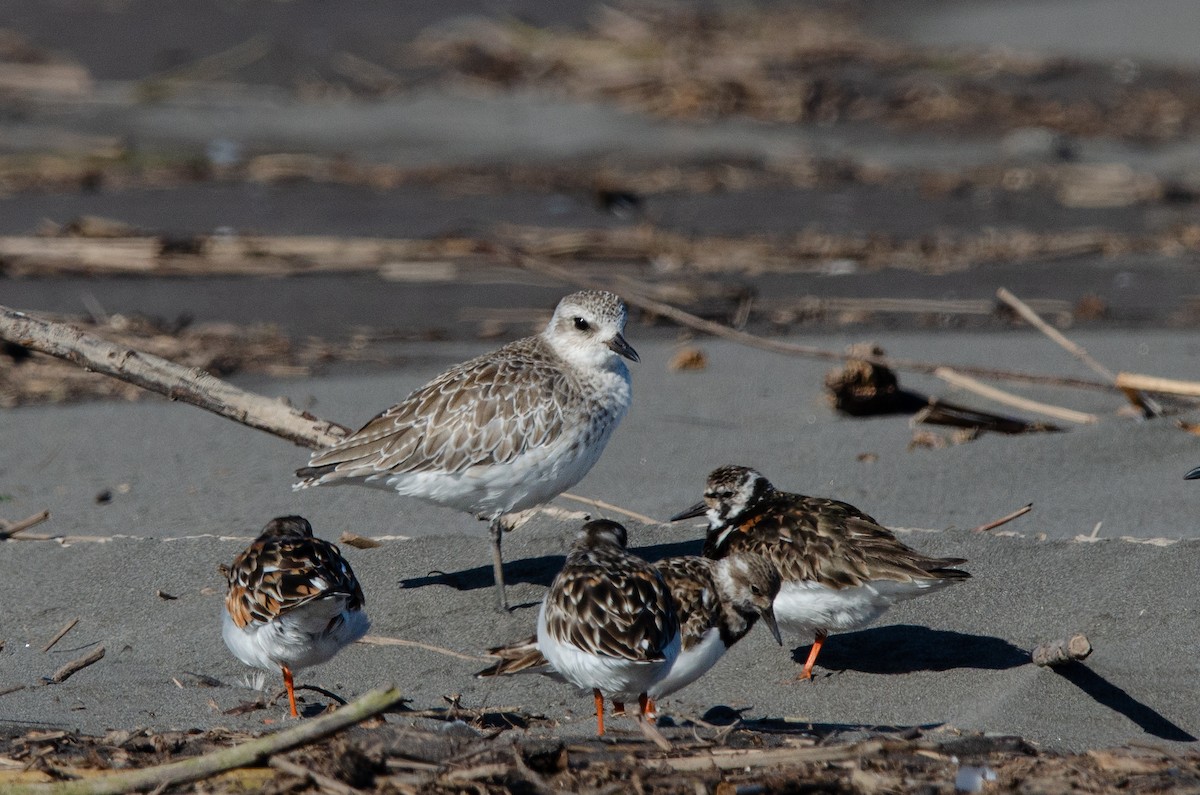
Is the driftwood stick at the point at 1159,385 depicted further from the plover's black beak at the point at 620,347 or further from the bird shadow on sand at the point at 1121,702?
the plover's black beak at the point at 620,347

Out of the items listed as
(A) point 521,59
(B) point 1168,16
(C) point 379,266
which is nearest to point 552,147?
(A) point 521,59

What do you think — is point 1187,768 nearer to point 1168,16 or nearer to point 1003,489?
point 1003,489

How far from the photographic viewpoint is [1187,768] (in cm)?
406

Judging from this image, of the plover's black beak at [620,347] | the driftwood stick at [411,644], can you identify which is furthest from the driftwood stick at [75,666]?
the plover's black beak at [620,347]

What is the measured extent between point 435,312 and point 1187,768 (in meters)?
7.76

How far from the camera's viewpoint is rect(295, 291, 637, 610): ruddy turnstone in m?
6.37

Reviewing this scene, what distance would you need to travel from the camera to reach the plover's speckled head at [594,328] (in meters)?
6.73

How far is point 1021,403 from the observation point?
8.10 metres

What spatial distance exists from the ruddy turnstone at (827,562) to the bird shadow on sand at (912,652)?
0.15 m

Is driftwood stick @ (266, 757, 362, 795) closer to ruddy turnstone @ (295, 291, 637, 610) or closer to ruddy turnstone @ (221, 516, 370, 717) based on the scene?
ruddy turnstone @ (221, 516, 370, 717)

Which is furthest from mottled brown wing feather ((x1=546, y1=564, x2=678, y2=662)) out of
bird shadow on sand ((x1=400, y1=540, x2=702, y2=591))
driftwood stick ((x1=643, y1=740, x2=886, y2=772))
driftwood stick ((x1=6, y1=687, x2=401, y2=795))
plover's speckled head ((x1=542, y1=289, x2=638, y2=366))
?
plover's speckled head ((x1=542, y1=289, x2=638, y2=366))

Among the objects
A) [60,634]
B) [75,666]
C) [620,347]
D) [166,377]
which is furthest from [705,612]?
[166,377]

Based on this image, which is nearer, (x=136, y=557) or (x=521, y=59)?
(x=136, y=557)

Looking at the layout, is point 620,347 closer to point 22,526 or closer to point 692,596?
point 692,596
